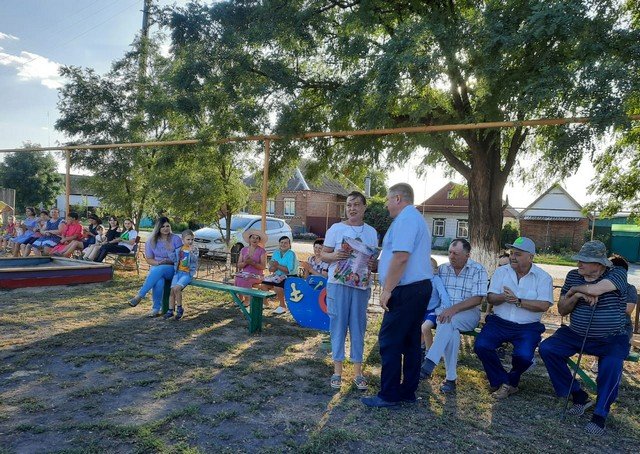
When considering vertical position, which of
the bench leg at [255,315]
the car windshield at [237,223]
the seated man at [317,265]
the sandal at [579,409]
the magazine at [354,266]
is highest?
the car windshield at [237,223]

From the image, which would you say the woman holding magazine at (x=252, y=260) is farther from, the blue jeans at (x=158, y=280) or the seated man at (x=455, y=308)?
the seated man at (x=455, y=308)

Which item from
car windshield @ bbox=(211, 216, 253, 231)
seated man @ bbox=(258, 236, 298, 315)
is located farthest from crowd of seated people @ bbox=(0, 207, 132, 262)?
seated man @ bbox=(258, 236, 298, 315)

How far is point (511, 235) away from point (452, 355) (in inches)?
1076

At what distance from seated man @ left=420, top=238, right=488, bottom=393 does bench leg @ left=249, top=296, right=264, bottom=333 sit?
7.53 ft

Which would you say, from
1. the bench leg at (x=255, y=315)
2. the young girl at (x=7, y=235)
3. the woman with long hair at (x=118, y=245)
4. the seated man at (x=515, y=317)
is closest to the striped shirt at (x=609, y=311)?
the seated man at (x=515, y=317)

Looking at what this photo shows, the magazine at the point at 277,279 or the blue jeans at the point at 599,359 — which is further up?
the magazine at the point at 277,279

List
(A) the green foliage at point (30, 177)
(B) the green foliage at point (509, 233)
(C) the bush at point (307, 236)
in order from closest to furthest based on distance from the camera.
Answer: (B) the green foliage at point (509, 233) < (C) the bush at point (307, 236) < (A) the green foliage at point (30, 177)

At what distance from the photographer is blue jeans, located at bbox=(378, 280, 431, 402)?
3488 mm

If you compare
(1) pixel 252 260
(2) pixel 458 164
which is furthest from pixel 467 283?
(2) pixel 458 164

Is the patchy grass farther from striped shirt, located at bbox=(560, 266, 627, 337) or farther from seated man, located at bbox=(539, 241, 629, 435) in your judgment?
striped shirt, located at bbox=(560, 266, 627, 337)

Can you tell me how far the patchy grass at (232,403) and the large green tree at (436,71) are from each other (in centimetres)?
320

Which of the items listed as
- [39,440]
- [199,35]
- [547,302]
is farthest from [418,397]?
[199,35]

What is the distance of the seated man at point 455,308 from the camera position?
167 inches

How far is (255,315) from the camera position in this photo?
19.0 feet
